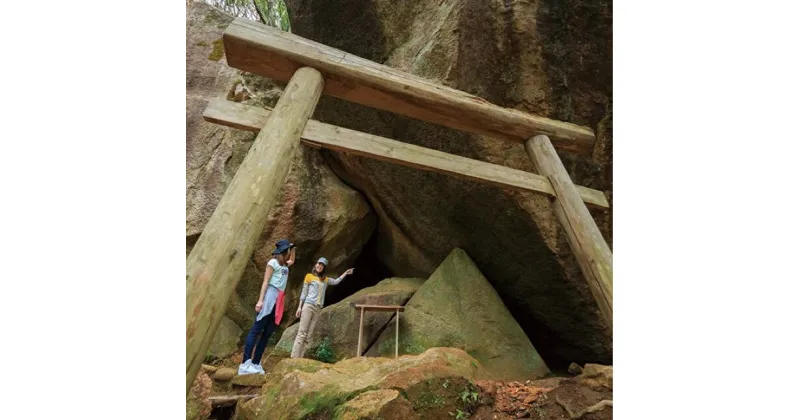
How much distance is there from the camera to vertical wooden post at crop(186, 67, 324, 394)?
1881 mm

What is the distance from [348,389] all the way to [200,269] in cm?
178

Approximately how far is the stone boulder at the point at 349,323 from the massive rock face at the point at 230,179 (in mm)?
1223

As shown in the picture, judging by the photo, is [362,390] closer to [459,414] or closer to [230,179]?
[459,414]

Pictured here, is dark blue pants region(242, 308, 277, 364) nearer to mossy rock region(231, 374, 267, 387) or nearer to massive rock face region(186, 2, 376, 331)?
mossy rock region(231, 374, 267, 387)

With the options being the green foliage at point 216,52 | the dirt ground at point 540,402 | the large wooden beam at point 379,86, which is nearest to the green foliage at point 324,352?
the dirt ground at point 540,402

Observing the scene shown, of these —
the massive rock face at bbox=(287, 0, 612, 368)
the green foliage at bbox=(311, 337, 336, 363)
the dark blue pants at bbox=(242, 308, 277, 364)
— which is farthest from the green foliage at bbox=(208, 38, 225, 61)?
the green foliage at bbox=(311, 337, 336, 363)

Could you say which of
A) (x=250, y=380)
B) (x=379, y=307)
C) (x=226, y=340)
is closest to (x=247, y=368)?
(x=250, y=380)

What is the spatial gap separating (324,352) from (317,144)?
3470 mm

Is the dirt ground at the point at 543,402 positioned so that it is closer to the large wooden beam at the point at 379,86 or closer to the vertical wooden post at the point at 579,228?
the vertical wooden post at the point at 579,228

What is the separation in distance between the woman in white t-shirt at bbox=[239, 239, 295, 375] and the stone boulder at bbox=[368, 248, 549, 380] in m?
1.36

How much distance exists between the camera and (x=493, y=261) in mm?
5633

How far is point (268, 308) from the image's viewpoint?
4.54 metres

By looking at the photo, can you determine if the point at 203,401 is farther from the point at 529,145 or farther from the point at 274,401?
the point at 529,145

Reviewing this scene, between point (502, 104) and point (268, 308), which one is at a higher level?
point (502, 104)
